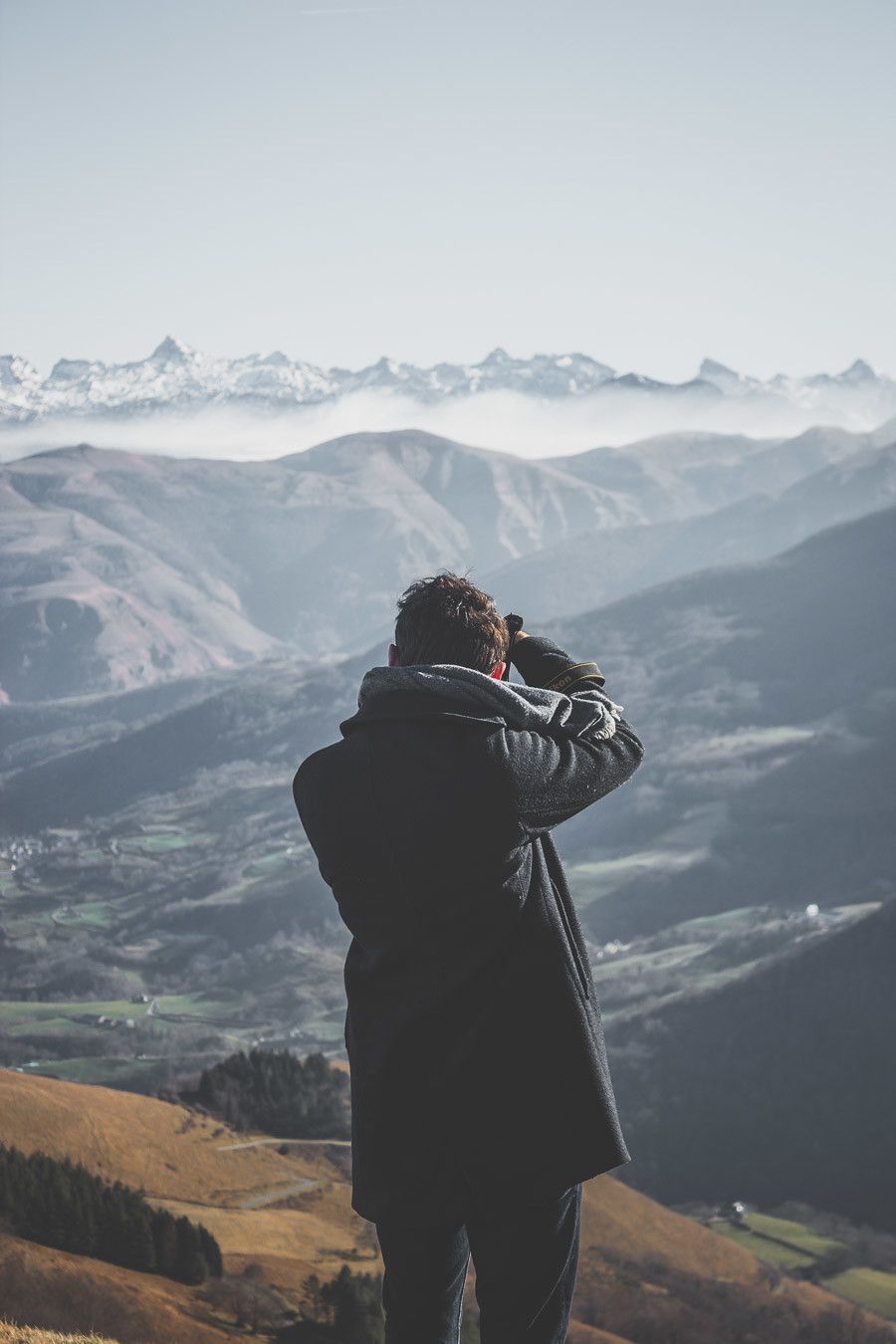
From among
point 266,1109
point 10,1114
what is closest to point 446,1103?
point 10,1114

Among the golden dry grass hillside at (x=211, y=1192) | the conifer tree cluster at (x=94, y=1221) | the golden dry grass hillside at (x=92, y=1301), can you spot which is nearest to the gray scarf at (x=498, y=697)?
the golden dry grass hillside at (x=92, y=1301)

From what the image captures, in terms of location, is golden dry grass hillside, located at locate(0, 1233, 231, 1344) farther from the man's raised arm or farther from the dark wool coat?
the man's raised arm

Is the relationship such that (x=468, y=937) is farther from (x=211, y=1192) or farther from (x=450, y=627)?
(x=211, y=1192)

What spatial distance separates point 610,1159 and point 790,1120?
120052 mm

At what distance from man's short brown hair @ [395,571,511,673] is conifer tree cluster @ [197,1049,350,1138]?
1389 cm

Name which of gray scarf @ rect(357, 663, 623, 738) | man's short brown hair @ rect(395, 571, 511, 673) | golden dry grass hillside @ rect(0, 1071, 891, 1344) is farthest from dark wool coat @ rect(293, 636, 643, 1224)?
golden dry grass hillside @ rect(0, 1071, 891, 1344)

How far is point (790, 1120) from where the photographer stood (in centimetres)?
11269

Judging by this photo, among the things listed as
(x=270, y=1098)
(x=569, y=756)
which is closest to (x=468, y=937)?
(x=569, y=756)

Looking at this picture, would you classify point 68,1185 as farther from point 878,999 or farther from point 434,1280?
point 878,999

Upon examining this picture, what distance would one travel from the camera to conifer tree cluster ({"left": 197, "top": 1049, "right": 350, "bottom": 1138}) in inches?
665

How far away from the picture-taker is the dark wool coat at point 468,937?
3.63 metres

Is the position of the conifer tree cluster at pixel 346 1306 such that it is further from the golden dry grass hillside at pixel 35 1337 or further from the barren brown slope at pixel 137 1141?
the golden dry grass hillside at pixel 35 1337

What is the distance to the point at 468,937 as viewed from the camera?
3699 mm

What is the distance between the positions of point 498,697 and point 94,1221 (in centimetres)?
674
